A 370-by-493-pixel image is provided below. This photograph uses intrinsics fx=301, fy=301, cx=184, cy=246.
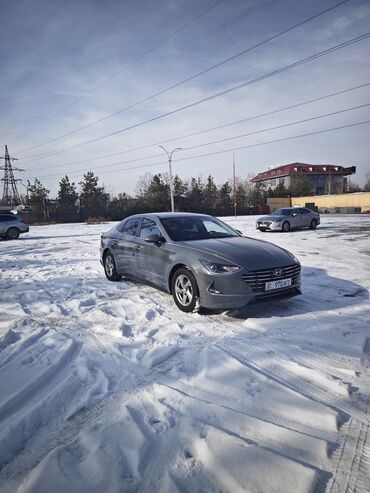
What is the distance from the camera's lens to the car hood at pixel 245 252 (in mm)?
4387

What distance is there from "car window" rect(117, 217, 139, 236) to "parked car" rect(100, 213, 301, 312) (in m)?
0.05

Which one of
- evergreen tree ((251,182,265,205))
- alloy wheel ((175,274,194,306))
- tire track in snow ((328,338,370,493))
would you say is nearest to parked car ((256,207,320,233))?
alloy wheel ((175,274,194,306))

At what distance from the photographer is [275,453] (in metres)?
1.97

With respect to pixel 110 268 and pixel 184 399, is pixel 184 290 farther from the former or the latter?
pixel 110 268

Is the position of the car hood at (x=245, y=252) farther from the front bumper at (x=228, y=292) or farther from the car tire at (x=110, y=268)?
the car tire at (x=110, y=268)

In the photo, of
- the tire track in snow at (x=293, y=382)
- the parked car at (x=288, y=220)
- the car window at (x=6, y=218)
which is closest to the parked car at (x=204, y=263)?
the tire track in snow at (x=293, y=382)

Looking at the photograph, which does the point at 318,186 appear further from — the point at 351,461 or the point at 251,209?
the point at 351,461

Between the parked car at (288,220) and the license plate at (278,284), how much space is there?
14.9m

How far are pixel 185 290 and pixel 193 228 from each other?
4.72 feet

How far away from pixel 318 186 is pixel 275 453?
10125 cm

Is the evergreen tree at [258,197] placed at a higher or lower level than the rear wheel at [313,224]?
higher

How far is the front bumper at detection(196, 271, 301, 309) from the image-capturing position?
4168mm

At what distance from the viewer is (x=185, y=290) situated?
15.3ft

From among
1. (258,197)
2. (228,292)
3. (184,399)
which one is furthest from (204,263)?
(258,197)
